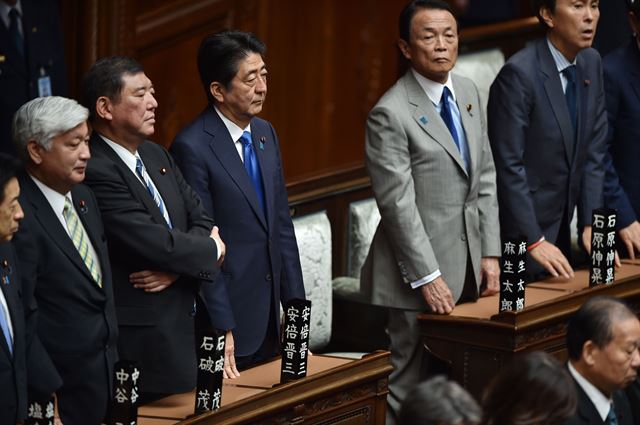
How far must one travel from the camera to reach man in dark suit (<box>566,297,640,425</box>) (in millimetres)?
3568

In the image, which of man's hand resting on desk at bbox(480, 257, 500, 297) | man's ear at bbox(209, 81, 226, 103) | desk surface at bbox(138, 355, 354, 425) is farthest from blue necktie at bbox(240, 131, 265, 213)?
man's hand resting on desk at bbox(480, 257, 500, 297)

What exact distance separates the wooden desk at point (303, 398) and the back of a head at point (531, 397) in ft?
2.37

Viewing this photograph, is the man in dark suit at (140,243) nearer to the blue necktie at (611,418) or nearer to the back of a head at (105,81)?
the back of a head at (105,81)

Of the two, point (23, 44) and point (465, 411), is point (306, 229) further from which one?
point (465, 411)

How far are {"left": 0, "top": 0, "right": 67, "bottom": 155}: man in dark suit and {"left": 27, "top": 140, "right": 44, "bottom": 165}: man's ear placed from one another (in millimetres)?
1303

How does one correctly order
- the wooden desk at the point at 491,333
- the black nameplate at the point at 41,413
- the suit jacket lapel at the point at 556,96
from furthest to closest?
1. the suit jacket lapel at the point at 556,96
2. the wooden desk at the point at 491,333
3. the black nameplate at the point at 41,413

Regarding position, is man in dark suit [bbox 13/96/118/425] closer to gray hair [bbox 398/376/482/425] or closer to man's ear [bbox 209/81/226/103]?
man's ear [bbox 209/81/226/103]

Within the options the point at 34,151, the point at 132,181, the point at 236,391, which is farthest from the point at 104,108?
the point at 236,391

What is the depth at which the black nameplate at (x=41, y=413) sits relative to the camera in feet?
10.6

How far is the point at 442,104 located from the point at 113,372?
4.89 feet

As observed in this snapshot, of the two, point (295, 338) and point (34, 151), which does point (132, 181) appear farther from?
point (295, 338)

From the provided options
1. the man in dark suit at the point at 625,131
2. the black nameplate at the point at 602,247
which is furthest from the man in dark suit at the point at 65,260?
the man in dark suit at the point at 625,131

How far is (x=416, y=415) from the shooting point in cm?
275

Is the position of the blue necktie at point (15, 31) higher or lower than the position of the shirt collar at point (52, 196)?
higher
